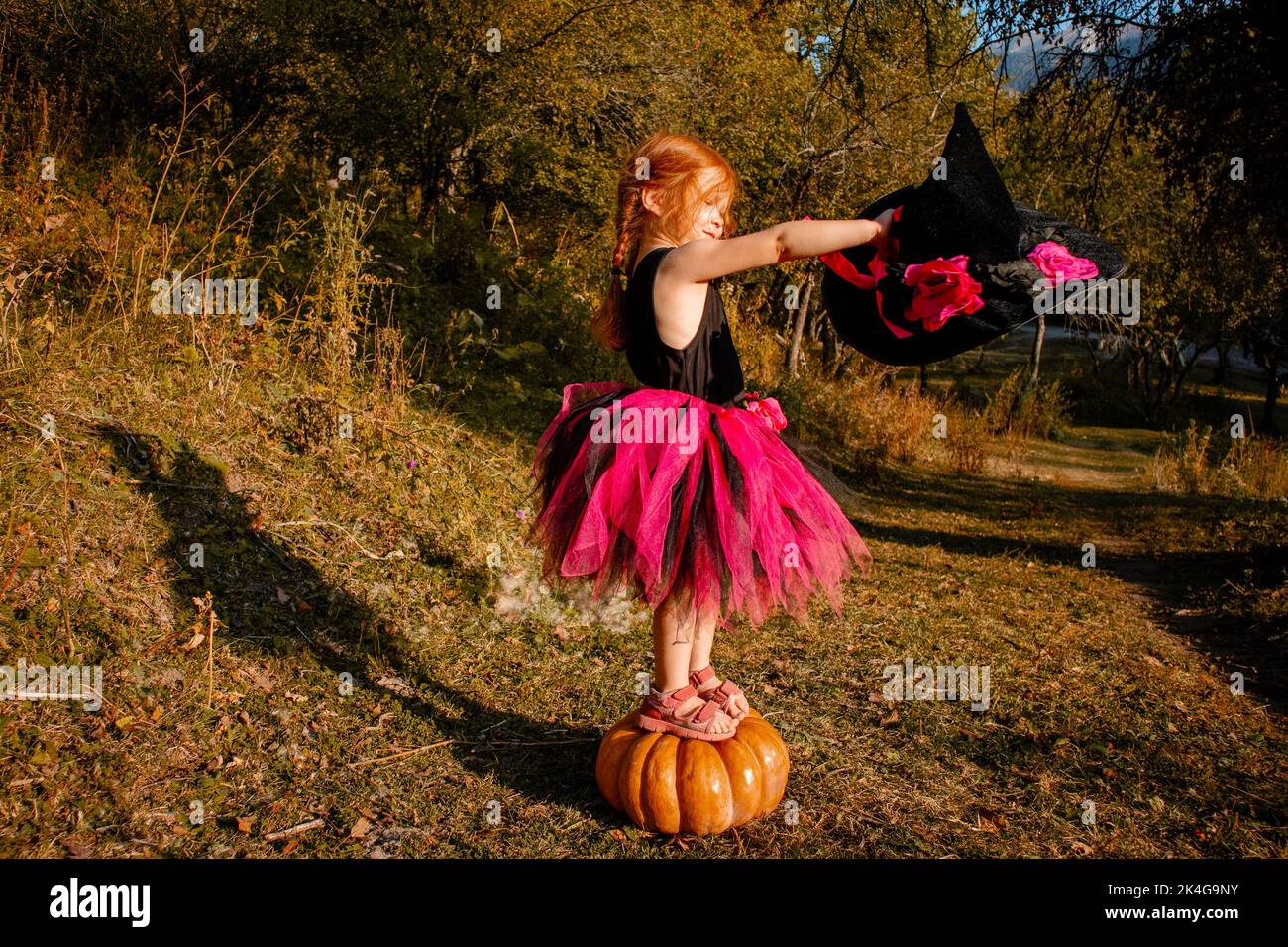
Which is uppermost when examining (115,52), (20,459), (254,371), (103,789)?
(115,52)

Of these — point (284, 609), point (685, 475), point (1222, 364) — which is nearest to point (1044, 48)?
point (685, 475)

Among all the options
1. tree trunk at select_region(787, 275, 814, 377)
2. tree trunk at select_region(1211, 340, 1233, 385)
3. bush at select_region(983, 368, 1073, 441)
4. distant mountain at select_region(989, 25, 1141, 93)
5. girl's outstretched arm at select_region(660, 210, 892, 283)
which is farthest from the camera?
tree trunk at select_region(1211, 340, 1233, 385)

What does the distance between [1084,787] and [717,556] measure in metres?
1.92

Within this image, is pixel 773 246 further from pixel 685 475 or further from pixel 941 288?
pixel 685 475

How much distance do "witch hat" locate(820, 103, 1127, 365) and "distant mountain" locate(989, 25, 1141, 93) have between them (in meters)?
3.51

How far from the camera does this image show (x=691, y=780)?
2938 millimetres

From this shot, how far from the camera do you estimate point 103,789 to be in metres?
3.00

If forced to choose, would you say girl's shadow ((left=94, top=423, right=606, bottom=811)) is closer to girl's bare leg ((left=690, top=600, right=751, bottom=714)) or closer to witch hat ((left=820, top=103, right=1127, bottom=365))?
girl's bare leg ((left=690, top=600, right=751, bottom=714))

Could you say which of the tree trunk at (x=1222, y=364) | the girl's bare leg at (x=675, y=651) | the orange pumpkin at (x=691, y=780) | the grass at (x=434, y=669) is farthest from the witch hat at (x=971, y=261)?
A: the tree trunk at (x=1222, y=364)

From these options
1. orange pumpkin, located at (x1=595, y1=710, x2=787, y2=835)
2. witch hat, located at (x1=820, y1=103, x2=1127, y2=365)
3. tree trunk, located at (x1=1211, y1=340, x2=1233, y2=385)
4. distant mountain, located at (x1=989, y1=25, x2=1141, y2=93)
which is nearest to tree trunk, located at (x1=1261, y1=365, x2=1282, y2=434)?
tree trunk, located at (x1=1211, y1=340, x2=1233, y2=385)

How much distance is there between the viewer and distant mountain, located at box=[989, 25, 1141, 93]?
580cm
